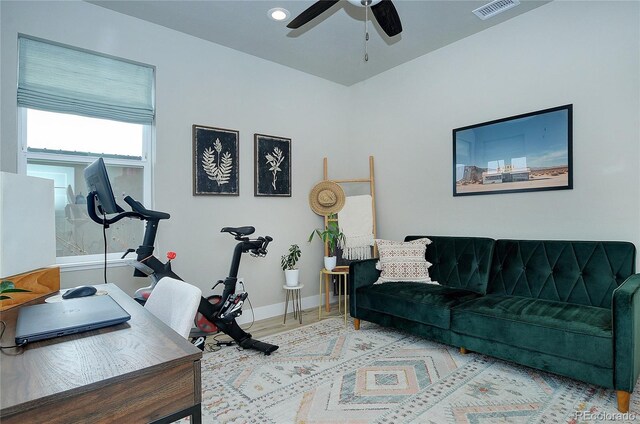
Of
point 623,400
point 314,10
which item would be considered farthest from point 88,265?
point 623,400

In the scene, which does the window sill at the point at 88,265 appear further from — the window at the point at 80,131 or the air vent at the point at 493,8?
the air vent at the point at 493,8

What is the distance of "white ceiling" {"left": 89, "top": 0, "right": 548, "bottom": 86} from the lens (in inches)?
111

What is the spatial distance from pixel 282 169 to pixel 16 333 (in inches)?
119

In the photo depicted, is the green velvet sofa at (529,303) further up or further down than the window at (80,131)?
further down

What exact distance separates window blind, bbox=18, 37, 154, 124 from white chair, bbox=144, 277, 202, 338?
2026 millimetres

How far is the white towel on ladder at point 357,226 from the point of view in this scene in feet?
13.0

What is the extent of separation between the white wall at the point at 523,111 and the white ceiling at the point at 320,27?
0.82 ft

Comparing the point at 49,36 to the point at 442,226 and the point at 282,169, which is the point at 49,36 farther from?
the point at 442,226

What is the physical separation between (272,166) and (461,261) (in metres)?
2.17

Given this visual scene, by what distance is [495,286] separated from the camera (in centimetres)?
298

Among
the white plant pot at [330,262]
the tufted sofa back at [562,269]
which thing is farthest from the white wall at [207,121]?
the tufted sofa back at [562,269]

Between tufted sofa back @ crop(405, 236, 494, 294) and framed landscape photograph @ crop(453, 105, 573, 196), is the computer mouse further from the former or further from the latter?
framed landscape photograph @ crop(453, 105, 573, 196)

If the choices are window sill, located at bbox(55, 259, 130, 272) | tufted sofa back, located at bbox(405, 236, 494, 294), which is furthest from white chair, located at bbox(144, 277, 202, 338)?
tufted sofa back, located at bbox(405, 236, 494, 294)

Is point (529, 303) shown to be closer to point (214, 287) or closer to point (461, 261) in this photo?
point (461, 261)
